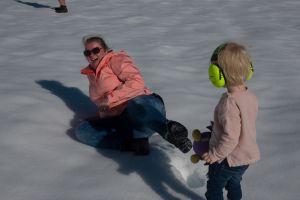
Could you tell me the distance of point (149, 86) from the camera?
518cm

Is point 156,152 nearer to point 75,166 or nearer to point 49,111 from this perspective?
point 75,166

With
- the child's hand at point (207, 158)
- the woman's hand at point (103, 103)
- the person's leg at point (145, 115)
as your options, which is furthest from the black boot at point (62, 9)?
the child's hand at point (207, 158)

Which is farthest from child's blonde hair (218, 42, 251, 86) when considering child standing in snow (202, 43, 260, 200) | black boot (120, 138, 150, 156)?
black boot (120, 138, 150, 156)

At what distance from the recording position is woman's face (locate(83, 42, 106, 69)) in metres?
3.74

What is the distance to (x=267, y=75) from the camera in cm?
549

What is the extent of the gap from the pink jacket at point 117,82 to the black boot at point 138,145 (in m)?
0.32

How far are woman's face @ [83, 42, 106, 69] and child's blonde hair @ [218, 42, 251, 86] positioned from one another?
1.57m

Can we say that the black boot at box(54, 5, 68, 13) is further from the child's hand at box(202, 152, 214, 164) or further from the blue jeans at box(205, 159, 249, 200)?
the child's hand at box(202, 152, 214, 164)

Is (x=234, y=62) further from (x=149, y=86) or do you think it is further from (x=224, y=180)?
(x=149, y=86)

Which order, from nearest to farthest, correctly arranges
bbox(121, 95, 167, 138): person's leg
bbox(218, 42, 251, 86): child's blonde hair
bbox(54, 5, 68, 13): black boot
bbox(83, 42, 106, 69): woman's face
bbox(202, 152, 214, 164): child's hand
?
bbox(218, 42, 251, 86): child's blonde hair < bbox(202, 152, 214, 164): child's hand < bbox(121, 95, 167, 138): person's leg < bbox(83, 42, 106, 69): woman's face < bbox(54, 5, 68, 13): black boot

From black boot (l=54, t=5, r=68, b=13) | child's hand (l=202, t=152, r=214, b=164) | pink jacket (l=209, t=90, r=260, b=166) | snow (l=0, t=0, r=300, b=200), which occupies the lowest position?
snow (l=0, t=0, r=300, b=200)

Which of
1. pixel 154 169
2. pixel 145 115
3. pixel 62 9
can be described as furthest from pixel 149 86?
pixel 62 9

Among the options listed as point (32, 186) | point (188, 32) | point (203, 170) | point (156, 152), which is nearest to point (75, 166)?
point (32, 186)

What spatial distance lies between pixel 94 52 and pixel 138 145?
896 millimetres
